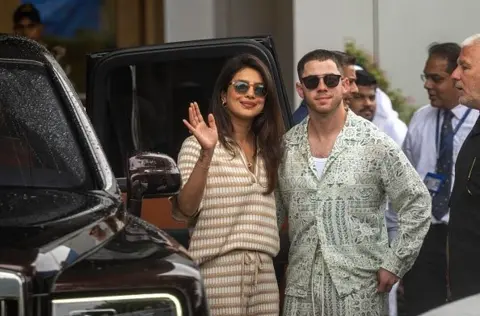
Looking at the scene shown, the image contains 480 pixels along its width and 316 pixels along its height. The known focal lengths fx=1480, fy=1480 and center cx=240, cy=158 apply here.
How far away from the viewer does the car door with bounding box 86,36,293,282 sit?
24.5 ft

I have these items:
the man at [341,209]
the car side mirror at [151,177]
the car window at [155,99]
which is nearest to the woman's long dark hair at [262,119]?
the man at [341,209]

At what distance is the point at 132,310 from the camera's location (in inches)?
171

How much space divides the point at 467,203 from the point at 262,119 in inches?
41.6

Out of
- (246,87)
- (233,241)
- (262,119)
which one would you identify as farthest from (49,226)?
(262,119)

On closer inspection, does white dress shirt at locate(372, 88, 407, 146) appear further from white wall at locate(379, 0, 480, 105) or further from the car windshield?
the car windshield

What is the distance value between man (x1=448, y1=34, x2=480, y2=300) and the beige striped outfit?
1.02 metres

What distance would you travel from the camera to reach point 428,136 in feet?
29.8

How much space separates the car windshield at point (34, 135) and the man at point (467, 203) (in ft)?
6.87

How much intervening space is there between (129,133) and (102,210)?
3011mm

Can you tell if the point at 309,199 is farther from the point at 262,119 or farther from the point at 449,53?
the point at 449,53

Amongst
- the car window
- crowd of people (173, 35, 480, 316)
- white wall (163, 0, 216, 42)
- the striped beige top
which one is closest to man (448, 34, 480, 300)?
crowd of people (173, 35, 480, 316)

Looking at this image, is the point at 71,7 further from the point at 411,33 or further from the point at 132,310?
the point at 132,310

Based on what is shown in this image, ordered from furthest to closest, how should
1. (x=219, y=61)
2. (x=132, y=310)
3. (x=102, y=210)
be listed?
1. (x=219, y=61)
2. (x=102, y=210)
3. (x=132, y=310)

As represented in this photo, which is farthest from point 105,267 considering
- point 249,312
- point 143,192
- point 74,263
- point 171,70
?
point 171,70
